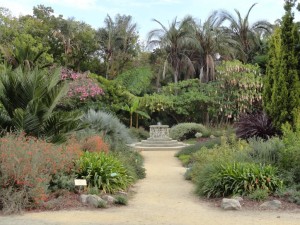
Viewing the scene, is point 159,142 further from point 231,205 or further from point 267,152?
point 231,205

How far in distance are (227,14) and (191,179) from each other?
25749 millimetres

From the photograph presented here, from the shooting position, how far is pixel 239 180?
31.1ft

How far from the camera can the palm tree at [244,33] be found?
3559 centimetres

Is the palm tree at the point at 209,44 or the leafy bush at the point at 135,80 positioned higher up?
the palm tree at the point at 209,44

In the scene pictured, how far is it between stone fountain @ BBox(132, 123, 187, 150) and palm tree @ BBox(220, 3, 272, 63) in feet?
40.9

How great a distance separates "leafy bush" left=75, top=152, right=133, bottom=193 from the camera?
985 cm

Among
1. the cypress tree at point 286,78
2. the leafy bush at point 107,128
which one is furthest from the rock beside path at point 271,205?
the leafy bush at point 107,128

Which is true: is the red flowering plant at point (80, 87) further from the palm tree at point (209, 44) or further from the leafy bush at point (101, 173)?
the leafy bush at point (101, 173)

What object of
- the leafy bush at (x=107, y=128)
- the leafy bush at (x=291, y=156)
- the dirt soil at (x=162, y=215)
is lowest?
the dirt soil at (x=162, y=215)

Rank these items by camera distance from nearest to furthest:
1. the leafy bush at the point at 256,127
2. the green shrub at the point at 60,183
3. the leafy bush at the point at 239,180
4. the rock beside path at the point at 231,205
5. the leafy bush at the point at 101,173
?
the rock beside path at the point at 231,205 → the green shrub at the point at 60,183 → the leafy bush at the point at 239,180 → the leafy bush at the point at 101,173 → the leafy bush at the point at 256,127

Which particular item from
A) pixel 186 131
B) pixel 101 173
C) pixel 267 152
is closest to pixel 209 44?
pixel 186 131

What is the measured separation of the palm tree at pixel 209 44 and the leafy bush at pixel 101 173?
2390 cm

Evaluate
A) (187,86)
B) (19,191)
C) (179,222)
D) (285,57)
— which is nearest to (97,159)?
(19,191)

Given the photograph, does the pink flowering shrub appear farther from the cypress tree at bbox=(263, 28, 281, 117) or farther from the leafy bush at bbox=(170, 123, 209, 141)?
the cypress tree at bbox=(263, 28, 281, 117)
